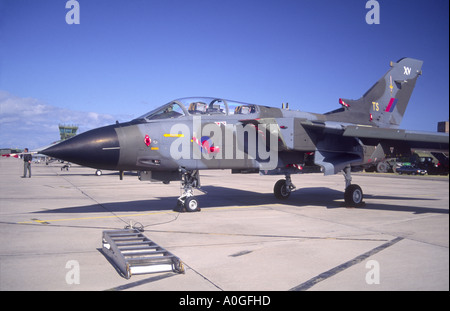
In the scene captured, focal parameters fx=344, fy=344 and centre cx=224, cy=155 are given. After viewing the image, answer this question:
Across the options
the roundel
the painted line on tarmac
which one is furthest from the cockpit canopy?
the painted line on tarmac

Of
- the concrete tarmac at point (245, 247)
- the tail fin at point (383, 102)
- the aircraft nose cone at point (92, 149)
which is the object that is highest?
the tail fin at point (383, 102)

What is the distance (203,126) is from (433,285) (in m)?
7.79

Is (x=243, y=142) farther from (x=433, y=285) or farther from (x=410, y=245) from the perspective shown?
(x=433, y=285)

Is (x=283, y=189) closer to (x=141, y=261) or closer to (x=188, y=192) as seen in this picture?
(x=188, y=192)

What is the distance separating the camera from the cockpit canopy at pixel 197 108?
934cm

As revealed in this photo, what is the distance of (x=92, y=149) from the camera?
7.83m

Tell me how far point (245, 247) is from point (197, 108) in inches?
187

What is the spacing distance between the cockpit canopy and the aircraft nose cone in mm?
1316

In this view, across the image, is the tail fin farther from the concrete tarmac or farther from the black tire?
the black tire

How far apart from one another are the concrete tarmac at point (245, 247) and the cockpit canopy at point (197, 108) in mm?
2770

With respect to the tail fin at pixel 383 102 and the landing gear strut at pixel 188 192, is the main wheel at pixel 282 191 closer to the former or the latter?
the tail fin at pixel 383 102

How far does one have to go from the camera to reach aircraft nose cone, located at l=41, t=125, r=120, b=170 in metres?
7.57

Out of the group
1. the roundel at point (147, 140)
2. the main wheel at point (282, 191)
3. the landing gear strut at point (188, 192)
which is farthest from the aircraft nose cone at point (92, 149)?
the main wheel at point (282, 191)
